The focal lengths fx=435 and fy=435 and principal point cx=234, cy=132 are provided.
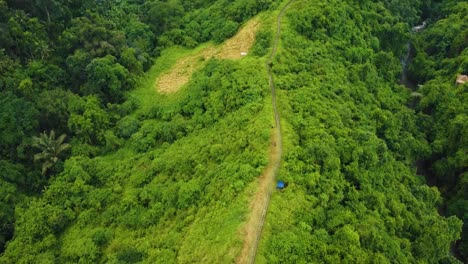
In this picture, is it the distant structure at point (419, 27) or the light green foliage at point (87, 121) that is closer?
the light green foliage at point (87, 121)

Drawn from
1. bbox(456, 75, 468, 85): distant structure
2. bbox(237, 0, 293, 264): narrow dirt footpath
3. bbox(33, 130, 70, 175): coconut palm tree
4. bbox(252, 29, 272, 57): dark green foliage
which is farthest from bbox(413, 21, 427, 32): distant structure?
bbox(33, 130, 70, 175): coconut palm tree

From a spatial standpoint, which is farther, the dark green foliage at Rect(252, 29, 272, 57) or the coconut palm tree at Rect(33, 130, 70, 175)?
the dark green foliage at Rect(252, 29, 272, 57)

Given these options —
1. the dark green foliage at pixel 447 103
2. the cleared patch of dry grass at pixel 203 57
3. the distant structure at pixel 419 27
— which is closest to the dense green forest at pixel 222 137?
the dark green foliage at pixel 447 103

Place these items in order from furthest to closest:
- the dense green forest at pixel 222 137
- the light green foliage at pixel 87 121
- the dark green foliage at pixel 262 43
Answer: the dark green foliage at pixel 262 43 → the light green foliage at pixel 87 121 → the dense green forest at pixel 222 137

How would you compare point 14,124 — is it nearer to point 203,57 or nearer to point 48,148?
point 48,148

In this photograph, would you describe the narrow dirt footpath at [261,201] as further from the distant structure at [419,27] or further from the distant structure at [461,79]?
the distant structure at [419,27]

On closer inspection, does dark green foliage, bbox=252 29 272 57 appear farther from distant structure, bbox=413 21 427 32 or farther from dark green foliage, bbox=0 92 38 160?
distant structure, bbox=413 21 427 32

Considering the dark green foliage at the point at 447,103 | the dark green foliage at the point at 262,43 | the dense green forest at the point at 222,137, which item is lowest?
the dark green foliage at the point at 447,103

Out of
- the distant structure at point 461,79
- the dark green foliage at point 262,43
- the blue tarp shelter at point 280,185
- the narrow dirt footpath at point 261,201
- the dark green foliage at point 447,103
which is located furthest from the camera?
the distant structure at point 461,79
